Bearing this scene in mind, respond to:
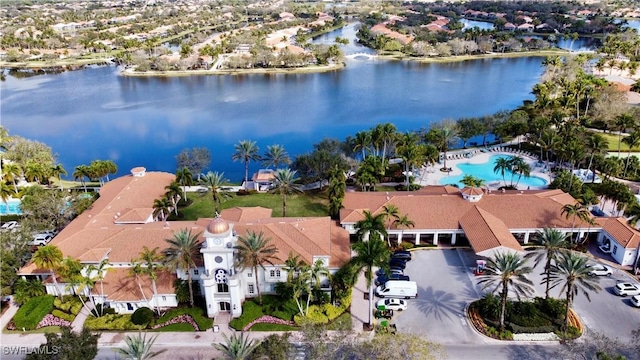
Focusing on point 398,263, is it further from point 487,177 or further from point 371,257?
point 487,177

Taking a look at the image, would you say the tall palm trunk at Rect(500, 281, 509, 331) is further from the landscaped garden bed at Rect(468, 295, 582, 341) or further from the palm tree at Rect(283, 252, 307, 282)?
the palm tree at Rect(283, 252, 307, 282)

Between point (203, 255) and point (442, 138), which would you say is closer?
point (203, 255)

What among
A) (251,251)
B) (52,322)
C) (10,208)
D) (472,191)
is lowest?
(52,322)

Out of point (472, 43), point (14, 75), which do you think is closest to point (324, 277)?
point (472, 43)

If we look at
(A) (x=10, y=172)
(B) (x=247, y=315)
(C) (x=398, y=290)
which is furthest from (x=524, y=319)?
(A) (x=10, y=172)

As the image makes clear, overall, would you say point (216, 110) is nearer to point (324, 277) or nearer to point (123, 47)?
point (324, 277)

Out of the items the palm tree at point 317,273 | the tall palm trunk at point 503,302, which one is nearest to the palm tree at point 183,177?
the palm tree at point 317,273

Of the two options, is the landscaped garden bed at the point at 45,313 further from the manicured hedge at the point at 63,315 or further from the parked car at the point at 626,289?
the parked car at the point at 626,289
